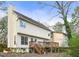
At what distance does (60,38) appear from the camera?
20.4 ft

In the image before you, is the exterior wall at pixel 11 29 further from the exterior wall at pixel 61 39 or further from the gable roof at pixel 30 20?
the exterior wall at pixel 61 39

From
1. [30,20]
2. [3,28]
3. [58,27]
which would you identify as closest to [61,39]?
[58,27]

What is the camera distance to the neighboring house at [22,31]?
20.3 ft

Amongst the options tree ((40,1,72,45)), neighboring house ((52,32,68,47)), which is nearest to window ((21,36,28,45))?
neighboring house ((52,32,68,47))

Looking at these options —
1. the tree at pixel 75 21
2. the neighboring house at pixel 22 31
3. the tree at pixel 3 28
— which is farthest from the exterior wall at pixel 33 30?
the tree at pixel 75 21

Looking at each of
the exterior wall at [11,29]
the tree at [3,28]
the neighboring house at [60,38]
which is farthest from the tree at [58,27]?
the tree at [3,28]

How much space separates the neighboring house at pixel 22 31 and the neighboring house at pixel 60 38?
0.26 feet

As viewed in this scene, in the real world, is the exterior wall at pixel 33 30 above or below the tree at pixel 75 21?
below

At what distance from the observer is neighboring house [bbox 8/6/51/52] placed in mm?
6188

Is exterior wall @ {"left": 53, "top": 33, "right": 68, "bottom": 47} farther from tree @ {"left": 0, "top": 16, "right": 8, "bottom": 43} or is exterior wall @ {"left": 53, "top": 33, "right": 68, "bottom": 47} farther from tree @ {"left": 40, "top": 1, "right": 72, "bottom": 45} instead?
tree @ {"left": 0, "top": 16, "right": 8, "bottom": 43}

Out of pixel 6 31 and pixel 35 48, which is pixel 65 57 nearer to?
pixel 35 48

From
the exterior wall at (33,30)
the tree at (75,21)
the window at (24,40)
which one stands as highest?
the tree at (75,21)

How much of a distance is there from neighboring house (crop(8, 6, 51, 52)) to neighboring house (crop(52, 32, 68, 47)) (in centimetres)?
8

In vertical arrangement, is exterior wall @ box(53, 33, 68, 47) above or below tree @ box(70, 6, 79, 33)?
below
